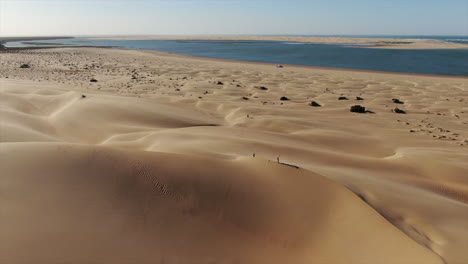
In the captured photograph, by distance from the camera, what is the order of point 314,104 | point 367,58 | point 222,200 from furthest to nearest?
point 367,58 < point 314,104 < point 222,200

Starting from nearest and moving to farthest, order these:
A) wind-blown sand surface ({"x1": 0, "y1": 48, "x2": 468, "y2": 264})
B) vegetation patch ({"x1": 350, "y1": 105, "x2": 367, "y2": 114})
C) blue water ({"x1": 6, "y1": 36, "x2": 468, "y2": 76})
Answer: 1. wind-blown sand surface ({"x1": 0, "y1": 48, "x2": 468, "y2": 264})
2. vegetation patch ({"x1": 350, "y1": 105, "x2": 367, "y2": 114})
3. blue water ({"x1": 6, "y1": 36, "x2": 468, "y2": 76})

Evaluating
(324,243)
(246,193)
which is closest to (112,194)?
(246,193)

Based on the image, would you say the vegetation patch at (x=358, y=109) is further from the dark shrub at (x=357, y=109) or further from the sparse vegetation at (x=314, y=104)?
the sparse vegetation at (x=314, y=104)

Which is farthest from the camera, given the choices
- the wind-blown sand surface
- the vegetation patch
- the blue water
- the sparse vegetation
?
the blue water

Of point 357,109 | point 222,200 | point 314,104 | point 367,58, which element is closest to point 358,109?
point 357,109

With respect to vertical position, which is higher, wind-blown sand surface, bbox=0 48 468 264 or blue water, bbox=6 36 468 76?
blue water, bbox=6 36 468 76

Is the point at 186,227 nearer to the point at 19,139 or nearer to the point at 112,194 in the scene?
the point at 112,194

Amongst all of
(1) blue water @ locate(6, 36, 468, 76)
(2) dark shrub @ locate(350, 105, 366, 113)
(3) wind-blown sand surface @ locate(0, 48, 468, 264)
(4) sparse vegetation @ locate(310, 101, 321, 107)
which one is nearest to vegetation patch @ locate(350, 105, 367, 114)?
(2) dark shrub @ locate(350, 105, 366, 113)

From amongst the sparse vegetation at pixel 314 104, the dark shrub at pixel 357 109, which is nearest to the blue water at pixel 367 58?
the sparse vegetation at pixel 314 104

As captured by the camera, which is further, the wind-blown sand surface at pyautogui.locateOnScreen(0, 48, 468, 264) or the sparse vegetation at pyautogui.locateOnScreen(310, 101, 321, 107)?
the sparse vegetation at pyautogui.locateOnScreen(310, 101, 321, 107)

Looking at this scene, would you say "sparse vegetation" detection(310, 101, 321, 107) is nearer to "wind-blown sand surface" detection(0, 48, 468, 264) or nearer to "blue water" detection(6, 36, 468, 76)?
"wind-blown sand surface" detection(0, 48, 468, 264)

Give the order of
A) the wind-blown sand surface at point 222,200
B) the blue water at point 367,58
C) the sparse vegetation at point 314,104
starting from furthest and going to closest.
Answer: the blue water at point 367,58 → the sparse vegetation at point 314,104 → the wind-blown sand surface at point 222,200

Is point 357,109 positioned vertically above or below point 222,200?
below

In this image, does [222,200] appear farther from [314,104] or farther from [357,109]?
[314,104]
